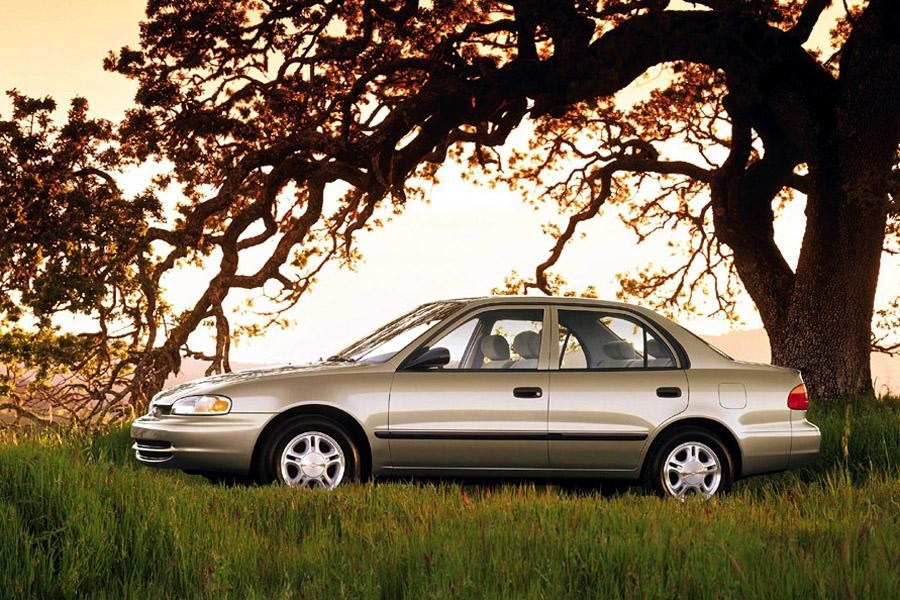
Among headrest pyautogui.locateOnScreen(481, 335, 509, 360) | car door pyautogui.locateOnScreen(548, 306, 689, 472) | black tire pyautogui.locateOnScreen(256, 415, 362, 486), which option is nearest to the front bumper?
black tire pyautogui.locateOnScreen(256, 415, 362, 486)

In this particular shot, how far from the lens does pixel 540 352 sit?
374 inches

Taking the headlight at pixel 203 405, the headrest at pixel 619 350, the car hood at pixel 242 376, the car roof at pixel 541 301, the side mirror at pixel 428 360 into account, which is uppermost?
the car roof at pixel 541 301

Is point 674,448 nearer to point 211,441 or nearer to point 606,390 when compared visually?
point 606,390

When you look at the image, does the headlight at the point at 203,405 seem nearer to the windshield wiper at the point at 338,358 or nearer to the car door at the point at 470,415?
the windshield wiper at the point at 338,358

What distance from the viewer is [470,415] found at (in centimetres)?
920

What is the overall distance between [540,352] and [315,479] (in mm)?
2113

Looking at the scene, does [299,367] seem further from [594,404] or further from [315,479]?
[594,404]

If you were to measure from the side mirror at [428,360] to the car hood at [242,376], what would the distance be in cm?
→ 37

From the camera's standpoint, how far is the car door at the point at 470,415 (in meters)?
9.15

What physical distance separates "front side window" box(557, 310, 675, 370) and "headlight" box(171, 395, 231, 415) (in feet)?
9.16

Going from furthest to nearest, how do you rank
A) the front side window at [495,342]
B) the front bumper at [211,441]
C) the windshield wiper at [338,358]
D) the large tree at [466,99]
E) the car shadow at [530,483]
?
the large tree at [466,99], the windshield wiper at [338,358], the front side window at [495,342], the car shadow at [530,483], the front bumper at [211,441]

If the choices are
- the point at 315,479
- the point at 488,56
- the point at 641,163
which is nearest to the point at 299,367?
the point at 315,479

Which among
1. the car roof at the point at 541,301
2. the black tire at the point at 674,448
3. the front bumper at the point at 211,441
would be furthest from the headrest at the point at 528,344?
the front bumper at the point at 211,441

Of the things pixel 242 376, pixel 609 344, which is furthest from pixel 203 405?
pixel 609 344
